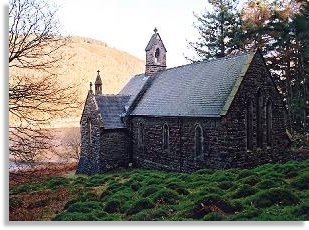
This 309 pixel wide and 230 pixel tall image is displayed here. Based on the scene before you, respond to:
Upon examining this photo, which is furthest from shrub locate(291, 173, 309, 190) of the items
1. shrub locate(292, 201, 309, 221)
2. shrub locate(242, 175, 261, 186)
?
shrub locate(292, 201, 309, 221)

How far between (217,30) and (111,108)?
288 inches

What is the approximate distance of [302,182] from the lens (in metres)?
9.19

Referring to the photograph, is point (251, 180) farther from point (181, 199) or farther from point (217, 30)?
point (217, 30)

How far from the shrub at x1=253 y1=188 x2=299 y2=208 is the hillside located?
5383 millimetres

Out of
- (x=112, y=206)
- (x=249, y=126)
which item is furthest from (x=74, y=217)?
(x=249, y=126)

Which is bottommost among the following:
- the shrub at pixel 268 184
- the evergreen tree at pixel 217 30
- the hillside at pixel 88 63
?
the shrub at pixel 268 184

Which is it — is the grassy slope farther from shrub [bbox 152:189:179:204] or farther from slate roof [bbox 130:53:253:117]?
slate roof [bbox 130:53:253:117]

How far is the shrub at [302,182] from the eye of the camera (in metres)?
9.12

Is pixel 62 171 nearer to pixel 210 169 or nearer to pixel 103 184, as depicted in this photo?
pixel 103 184

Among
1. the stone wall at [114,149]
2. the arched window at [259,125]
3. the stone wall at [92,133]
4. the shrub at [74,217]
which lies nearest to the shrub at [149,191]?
the shrub at [74,217]

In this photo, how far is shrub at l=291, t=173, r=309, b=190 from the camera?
912cm

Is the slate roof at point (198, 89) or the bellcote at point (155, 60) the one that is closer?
the slate roof at point (198, 89)

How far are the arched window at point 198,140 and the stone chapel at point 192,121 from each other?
0.10 ft

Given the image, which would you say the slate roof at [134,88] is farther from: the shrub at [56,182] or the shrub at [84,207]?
the shrub at [84,207]
